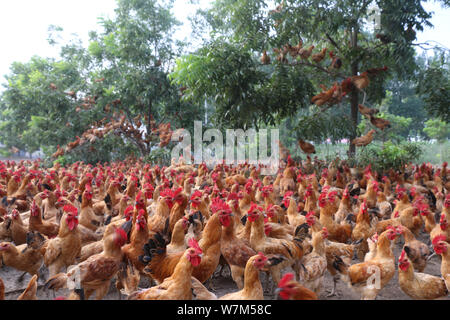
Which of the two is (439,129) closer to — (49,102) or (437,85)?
(437,85)

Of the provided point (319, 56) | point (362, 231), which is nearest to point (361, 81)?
point (319, 56)

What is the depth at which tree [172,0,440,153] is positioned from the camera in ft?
29.6

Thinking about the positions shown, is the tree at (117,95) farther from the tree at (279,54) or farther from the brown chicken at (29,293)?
the brown chicken at (29,293)

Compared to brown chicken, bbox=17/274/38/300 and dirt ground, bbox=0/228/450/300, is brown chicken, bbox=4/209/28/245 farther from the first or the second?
brown chicken, bbox=17/274/38/300

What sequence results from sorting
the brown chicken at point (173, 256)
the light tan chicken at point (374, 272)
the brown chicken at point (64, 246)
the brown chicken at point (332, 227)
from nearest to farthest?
the brown chicken at point (173, 256), the light tan chicken at point (374, 272), the brown chicken at point (64, 246), the brown chicken at point (332, 227)

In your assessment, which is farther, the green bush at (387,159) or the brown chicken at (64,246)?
the green bush at (387,159)

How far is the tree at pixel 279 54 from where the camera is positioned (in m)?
9.01

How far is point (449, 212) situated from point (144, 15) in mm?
15397

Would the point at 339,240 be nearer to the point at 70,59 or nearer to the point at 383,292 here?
the point at 383,292

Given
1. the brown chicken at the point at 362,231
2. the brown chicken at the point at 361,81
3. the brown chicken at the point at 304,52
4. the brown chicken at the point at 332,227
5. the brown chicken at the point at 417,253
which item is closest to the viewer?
the brown chicken at the point at 417,253

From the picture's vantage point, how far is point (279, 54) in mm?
10648

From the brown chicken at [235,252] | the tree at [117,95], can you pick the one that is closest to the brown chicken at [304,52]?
the tree at [117,95]

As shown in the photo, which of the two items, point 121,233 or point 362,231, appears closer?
point 121,233
